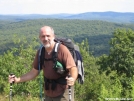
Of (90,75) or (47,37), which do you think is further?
(90,75)

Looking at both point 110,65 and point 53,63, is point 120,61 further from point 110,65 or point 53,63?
point 53,63

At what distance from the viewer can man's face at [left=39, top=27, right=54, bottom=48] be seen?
2.83 m

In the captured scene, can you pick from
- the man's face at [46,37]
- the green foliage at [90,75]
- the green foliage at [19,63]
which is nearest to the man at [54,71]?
the man's face at [46,37]

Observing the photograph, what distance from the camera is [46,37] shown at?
112 inches

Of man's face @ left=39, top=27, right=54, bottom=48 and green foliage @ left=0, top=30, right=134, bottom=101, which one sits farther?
green foliage @ left=0, top=30, right=134, bottom=101

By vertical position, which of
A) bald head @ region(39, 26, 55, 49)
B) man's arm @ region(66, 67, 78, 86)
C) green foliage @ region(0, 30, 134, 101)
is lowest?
green foliage @ region(0, 30, 134, 101)

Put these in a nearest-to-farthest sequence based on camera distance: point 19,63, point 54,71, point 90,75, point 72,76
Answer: point 72,76 < point 54,71 < point 19,63 < point 90,75

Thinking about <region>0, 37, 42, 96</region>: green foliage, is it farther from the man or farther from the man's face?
the man's face

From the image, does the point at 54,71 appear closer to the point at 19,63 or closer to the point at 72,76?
the point at 72,76

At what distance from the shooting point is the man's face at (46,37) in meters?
2.83

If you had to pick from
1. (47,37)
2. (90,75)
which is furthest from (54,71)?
(90,75)

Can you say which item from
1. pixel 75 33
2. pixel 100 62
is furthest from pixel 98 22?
pixel 100 62

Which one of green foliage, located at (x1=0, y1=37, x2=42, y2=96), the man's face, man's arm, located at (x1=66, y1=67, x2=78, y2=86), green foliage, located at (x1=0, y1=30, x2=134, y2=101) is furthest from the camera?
green foliage, located at (x1=0, y1=37, x2=42, y2=96)

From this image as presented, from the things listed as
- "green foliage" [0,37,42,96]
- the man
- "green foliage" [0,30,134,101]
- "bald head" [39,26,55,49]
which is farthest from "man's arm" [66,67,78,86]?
"green foliage" [0,37,42,96]
